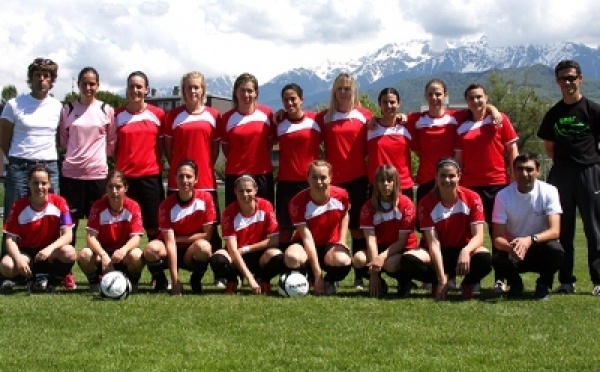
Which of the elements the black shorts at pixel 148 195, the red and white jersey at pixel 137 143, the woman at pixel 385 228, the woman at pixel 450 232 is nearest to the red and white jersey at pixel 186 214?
the black shorts at pixel 148 195

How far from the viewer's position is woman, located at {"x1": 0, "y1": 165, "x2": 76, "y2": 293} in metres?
7.71

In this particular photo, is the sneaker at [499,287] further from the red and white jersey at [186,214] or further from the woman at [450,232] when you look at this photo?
the red and white jersey at [186,214]

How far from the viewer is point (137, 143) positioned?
8.08 m

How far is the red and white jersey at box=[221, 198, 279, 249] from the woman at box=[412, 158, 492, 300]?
149 centimetres

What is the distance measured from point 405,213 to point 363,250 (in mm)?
816

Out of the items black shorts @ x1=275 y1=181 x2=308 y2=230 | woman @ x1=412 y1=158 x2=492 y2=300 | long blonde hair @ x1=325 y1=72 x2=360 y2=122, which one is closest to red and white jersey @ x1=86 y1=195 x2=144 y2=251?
black shorts @ x1=275 y1=181 x2=308 y2=230

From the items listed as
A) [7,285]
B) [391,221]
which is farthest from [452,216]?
[7,285]

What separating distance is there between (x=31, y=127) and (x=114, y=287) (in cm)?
233

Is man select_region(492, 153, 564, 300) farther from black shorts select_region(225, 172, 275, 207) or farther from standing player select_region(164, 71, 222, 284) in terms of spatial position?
A: standing player select_region(164, 71, 222, 284)

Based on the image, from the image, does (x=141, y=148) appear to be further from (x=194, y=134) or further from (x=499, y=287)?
(x=499, y=287)

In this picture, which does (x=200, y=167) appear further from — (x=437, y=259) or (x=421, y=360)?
(x=421, y=360)

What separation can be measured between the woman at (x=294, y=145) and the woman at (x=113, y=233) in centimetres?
165

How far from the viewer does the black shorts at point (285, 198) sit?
26.7 feet

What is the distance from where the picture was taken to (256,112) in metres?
8.25
